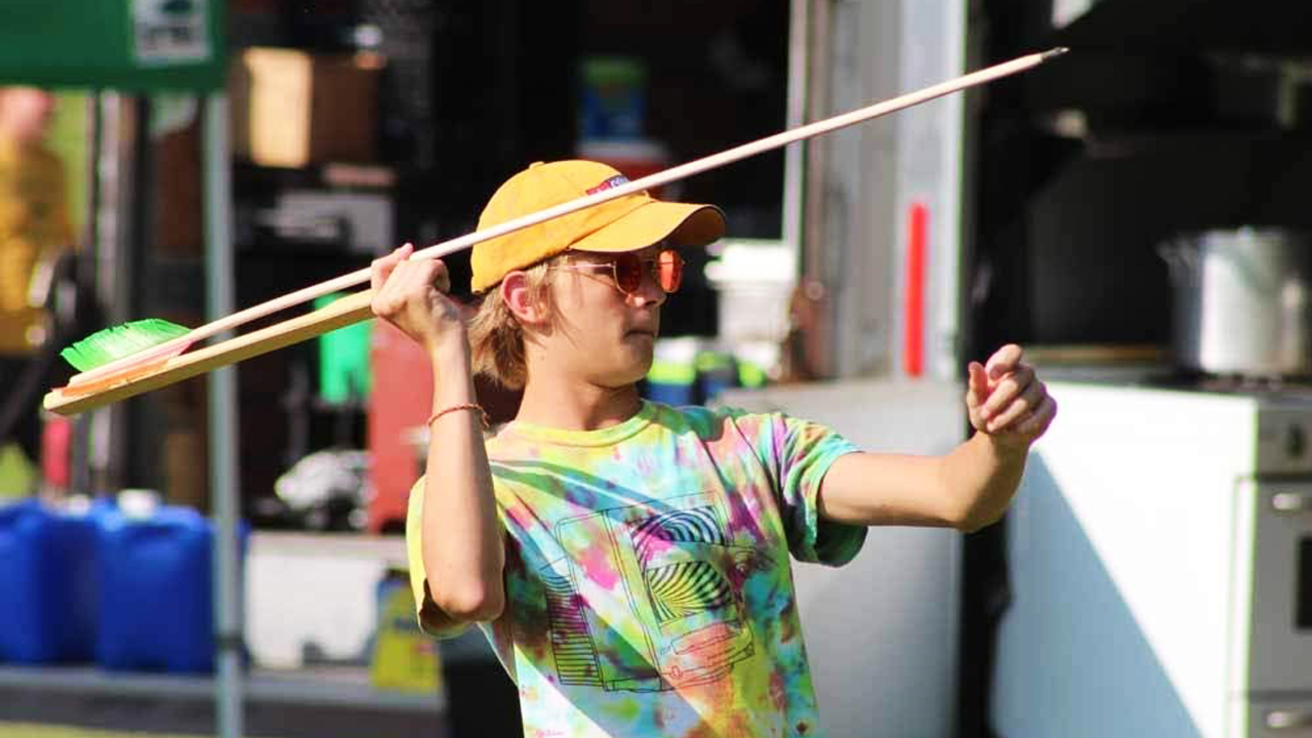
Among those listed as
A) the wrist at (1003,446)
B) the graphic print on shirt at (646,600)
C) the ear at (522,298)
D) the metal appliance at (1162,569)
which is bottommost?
the metal appliance at (1162,569)

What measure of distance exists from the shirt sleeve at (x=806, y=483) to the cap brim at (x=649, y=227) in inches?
10.0

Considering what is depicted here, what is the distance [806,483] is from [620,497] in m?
0.23

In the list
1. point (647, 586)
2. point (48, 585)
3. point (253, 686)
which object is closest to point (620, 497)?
point (647, 586)

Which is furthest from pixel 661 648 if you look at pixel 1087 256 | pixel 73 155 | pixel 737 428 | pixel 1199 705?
pixel 73 155

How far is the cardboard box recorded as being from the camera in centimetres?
681

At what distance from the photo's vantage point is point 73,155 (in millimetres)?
8766

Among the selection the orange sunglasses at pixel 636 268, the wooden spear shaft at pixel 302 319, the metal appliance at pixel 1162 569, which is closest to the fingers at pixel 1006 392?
the wooden spear shaft at pixel 302 319

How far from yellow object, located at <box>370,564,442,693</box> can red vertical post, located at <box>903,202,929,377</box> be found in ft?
7.27

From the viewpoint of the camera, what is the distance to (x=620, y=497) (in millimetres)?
2270

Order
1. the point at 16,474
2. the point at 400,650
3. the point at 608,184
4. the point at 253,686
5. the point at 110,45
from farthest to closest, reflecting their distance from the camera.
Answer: the point at 16,474 < the point at 253,686 < the point at 400,650 < the point at 110,45 < the point at 608,184

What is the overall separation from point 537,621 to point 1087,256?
124 inches

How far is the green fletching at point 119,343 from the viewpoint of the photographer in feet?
7.73

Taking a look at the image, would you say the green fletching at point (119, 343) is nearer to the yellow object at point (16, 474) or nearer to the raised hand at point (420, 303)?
the raised hand at point (420, 303)

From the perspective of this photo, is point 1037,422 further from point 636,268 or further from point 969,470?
point 636,268
